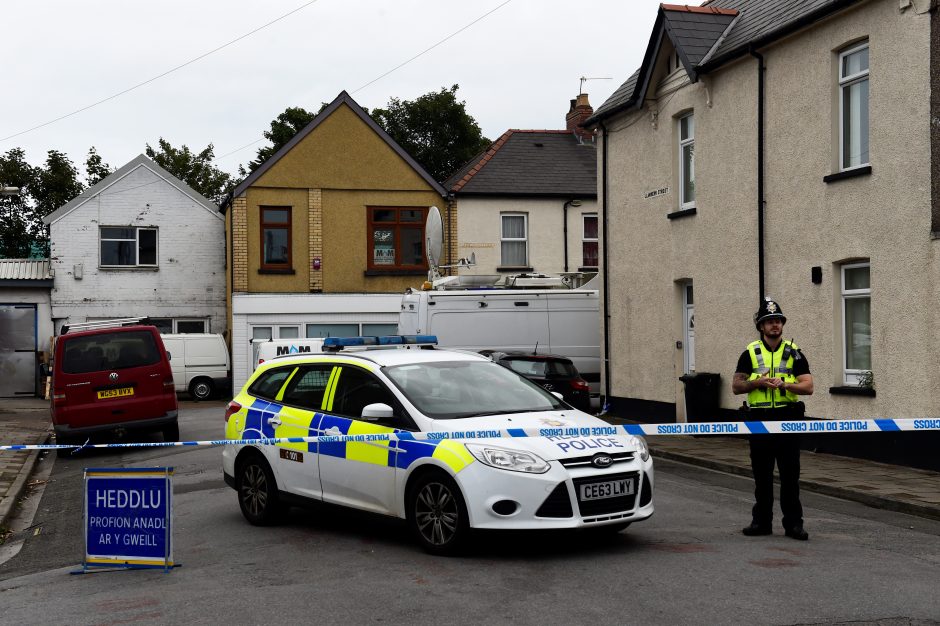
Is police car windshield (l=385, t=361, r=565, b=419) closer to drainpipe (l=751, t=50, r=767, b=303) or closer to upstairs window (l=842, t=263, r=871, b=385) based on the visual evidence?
upstairs window (l=842, t=263, r=871, b=385)

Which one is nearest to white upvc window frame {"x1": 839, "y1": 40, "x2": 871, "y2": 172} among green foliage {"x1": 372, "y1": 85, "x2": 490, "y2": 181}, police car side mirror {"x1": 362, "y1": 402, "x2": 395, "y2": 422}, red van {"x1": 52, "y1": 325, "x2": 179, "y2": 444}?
police car side mirror {"x1": 362, "y1": 402, "x2": 395, "y2": 422}

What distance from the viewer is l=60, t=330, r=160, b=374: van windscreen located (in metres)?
16.9

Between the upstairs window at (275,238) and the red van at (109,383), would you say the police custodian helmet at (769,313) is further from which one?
the upstairs window at (275,238)

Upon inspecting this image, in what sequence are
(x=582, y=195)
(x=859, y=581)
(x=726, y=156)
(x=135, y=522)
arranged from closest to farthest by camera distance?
(x=859, y=581) → (x=135, y=522) → (x=726, y=156) → (x=582, y=195)

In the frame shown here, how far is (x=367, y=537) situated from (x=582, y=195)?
24.6 m

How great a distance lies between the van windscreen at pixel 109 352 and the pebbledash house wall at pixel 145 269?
1719 cm

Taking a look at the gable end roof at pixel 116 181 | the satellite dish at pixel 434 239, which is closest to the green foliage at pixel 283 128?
the gable end roof at pixel 116 181

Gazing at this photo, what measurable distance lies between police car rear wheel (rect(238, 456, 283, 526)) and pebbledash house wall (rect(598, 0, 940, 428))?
8.16 metres

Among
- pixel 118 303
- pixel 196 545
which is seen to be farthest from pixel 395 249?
pixel 196 545

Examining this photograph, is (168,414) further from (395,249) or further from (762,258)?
(395,249)

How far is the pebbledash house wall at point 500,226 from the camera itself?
105 feet

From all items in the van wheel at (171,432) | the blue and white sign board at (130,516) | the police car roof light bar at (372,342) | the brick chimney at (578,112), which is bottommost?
the van wheel at (171,432)

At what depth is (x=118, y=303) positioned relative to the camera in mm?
33656

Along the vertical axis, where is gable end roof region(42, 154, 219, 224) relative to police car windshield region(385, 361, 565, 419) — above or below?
above
